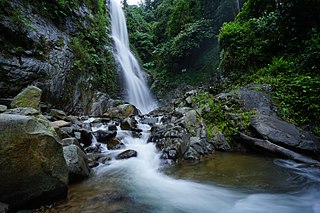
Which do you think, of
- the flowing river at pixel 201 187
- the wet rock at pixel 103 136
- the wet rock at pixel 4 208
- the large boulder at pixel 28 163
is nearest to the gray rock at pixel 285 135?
the flowing river at pixel 201 187

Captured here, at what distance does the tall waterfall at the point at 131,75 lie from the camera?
→ 1487cm

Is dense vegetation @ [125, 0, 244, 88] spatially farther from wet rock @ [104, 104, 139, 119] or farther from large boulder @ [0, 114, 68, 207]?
large boulder @ [0, 114, 68, 207]

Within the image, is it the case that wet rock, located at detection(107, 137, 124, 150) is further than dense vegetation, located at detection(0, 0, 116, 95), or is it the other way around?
dense vegetation, located at detection(0, 0, 116, 95)

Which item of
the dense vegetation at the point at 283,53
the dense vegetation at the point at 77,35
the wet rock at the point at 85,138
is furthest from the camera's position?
the dense vegetation at the point at 77,35

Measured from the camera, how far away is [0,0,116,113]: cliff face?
7297 millimetres

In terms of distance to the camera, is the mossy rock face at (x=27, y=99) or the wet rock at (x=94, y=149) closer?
the mossy rock face at (x=27, y=99)

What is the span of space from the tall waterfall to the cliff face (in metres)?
1.72

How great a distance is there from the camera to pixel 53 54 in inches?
Result: 355

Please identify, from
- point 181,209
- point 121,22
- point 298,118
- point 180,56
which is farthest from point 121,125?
point 121,22

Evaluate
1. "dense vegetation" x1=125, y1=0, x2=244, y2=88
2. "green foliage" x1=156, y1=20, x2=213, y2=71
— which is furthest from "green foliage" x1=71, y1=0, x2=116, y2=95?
"green foliage" x1=156, y1=20, x2=213, y2=71

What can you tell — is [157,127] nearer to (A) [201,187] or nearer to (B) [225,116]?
(B) [225,116]

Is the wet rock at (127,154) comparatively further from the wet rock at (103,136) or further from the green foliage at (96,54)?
the green foliage at (96,54)

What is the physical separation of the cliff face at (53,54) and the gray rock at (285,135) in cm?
774

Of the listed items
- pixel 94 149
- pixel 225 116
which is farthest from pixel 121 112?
pixel 225 116
